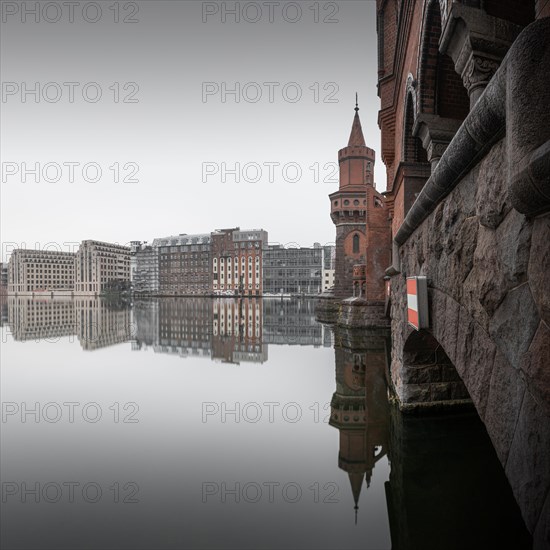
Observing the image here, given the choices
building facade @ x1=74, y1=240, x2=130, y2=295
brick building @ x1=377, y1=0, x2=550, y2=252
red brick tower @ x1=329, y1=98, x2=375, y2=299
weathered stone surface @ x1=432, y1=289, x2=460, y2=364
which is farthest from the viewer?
building facade @ x1=74, y1=240, x2=130, y2=295

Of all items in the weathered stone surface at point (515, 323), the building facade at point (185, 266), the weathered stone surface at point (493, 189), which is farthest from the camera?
the building facade at point (185, 266)

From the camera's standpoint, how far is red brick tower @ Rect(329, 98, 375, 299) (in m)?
37.4

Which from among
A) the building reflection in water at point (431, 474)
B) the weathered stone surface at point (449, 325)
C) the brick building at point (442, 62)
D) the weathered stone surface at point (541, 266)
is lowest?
the building reflection in water at point (431, 474)

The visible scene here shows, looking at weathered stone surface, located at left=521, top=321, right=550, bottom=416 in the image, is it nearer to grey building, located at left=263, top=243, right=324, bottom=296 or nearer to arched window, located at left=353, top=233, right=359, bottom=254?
arched window, located at left=353, top=233, right=359, bottom=254

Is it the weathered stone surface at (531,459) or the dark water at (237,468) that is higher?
the weathered stone surface at (531,459)

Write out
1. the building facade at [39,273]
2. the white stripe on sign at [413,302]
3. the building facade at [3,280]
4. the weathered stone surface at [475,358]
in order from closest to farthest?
the weathered stone surface at [475,358] → the white stripe on sign at [413,302] → the building facade at [39,273] → the building facade at [3,280]

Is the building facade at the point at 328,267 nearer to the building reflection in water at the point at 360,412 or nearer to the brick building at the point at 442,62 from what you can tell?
the building reflection in water at the point at 360,412

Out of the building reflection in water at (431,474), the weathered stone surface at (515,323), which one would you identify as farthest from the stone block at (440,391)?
the weathered stone surface at (515,323)

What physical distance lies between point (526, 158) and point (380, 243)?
20.6 metres

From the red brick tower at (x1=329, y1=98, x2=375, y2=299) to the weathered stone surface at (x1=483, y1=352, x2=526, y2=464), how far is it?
114 ft

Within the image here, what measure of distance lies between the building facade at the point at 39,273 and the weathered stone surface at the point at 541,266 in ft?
458

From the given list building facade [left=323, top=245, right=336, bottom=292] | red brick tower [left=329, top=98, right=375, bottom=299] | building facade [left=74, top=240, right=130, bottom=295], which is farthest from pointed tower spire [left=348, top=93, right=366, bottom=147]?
building facade [left=74, top=240, right=130, bottom=295]

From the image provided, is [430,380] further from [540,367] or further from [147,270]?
[147,270]

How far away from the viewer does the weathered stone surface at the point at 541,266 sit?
63.4 inches
